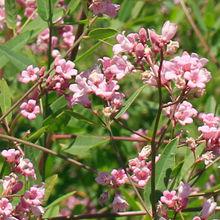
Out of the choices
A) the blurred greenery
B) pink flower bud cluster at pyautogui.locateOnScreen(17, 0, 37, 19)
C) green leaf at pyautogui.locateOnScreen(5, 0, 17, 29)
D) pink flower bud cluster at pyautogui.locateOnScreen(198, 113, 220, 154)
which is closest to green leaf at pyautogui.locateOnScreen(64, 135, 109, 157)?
the blurred greenery

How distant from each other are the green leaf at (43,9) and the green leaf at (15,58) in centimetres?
16

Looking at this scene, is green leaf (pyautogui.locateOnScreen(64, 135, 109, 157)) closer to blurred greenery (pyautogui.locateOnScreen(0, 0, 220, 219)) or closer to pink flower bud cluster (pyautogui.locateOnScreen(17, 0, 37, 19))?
blurred greenery (pyautogui.locateOnScreen(0, 0, 220, 219))

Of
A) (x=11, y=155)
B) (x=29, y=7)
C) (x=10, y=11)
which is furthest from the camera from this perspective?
(x=29, y=7)

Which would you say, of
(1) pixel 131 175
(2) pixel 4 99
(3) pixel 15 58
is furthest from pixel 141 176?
(3) pixel 15 58

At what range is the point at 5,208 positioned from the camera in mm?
2020

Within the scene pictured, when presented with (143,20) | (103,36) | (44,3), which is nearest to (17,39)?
(44,3)

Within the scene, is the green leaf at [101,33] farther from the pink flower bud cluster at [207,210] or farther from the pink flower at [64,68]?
the pink flower bud cluster at [207,210]

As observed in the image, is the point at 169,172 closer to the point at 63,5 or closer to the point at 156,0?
the point at 63,5

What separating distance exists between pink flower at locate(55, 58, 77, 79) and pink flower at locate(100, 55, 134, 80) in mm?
110

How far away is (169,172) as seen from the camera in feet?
7.11

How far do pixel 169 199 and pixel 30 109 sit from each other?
1.78 ft

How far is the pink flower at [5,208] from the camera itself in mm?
2006

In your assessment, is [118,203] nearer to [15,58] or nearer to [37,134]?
[37,134]

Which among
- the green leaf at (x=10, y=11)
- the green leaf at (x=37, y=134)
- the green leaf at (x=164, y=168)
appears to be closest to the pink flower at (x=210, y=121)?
the green leaf at (x=164, y=168)
